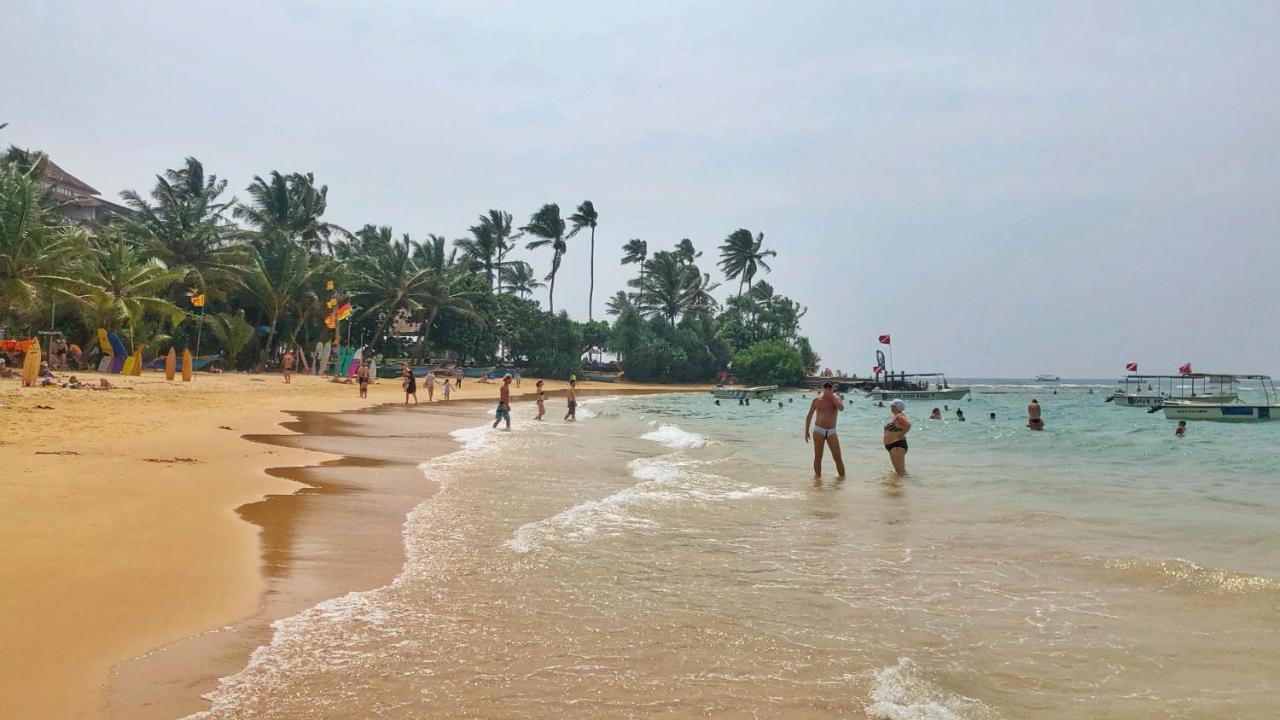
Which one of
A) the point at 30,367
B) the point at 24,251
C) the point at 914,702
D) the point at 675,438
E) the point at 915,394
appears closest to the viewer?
the point at 914,702

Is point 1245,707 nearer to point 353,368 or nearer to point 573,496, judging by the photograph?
point 573,496

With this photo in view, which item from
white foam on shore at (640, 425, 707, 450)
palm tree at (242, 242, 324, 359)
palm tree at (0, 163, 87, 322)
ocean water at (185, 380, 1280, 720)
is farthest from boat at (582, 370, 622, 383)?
ocean water at (185, 380, 1280, 720)

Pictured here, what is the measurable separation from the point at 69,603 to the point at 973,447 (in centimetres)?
1975

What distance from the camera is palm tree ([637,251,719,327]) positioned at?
236 ft

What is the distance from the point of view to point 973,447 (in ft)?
65.6

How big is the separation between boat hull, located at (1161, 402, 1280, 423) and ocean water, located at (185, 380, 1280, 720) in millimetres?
27182

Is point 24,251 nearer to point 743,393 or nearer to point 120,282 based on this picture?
point 120,282

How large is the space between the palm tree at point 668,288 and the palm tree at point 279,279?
120 feet

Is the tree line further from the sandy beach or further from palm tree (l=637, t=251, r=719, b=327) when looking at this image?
the sandy beach

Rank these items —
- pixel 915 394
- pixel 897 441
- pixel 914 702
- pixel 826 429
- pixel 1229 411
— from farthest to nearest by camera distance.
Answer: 1. pixel 915 394
2. pixel 1229 411
3. pixel 897 441
4. pixel 826 429
5. pixel 914 702

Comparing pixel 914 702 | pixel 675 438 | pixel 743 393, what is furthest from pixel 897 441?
pixel 743 393

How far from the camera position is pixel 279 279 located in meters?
38.8

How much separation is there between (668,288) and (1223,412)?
45.9 m

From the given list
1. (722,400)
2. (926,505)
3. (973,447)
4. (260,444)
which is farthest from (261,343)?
(926,505)
